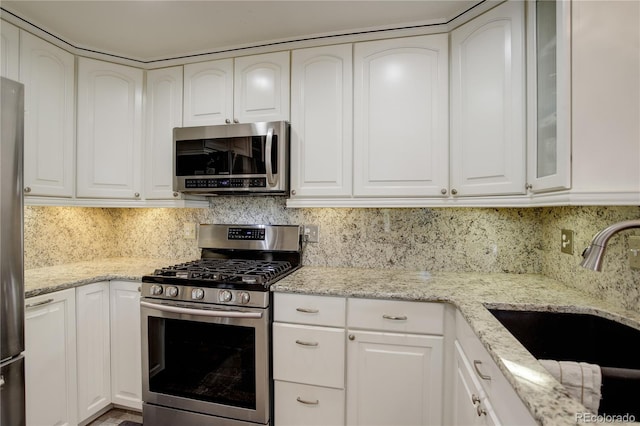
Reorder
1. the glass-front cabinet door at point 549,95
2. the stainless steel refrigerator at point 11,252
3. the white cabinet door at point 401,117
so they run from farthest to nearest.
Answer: the white cabinet door at point 401,117 < the stainless steel refrigerator at point 11,252 < the glass-front cabinet door at point 549,95

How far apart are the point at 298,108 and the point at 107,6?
1.13 metres

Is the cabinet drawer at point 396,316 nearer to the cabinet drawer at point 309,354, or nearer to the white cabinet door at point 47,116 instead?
the cabinet drawer at point 309,354

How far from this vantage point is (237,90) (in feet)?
6.75

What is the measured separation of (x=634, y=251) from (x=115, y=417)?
286cm

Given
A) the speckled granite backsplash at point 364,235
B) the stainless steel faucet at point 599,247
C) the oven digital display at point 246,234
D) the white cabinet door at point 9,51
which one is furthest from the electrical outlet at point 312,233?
the white cabinet door at point 9,51

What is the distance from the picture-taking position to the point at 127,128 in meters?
2.20

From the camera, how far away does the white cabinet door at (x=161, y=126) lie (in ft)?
7.14

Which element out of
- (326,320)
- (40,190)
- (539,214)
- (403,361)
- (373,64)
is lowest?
(403,361)

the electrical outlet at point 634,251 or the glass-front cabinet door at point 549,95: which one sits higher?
the glass-front cabinet door at point 549,95

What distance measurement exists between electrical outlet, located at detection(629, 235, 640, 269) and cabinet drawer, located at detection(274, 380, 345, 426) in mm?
1339

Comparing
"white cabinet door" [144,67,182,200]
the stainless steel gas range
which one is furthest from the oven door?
"white cabinet door" [144,67,182,200]

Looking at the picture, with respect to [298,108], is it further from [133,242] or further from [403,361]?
[133,242]

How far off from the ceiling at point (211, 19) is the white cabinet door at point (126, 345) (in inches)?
61.2

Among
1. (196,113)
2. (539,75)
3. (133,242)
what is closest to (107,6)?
(196,113)
